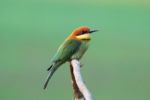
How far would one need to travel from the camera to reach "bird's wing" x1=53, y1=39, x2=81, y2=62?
8.43 feet

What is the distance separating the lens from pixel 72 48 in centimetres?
261

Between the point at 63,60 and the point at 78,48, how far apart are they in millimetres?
150

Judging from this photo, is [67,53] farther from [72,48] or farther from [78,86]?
[78,86]

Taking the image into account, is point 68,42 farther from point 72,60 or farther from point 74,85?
point 74,85

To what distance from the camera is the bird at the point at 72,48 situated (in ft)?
8.39

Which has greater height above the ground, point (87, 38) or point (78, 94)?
point (87, 38)

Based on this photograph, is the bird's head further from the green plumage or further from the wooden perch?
the wooden perch

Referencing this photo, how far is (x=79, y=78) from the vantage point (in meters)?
2.22

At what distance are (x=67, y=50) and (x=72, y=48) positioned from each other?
0.03 meters

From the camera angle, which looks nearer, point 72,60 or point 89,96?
point 89,96

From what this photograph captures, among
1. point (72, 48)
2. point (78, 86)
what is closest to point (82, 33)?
point (72, 48)

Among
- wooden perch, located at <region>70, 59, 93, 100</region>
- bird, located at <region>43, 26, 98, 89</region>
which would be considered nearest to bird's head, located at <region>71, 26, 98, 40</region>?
bird, located at <region>43, 26, 98, 89</region>

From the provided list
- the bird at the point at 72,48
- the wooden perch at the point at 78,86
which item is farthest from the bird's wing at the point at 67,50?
the wooden perch at the point at 78,86

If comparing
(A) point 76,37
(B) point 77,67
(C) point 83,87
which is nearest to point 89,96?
(C) point 83,87
